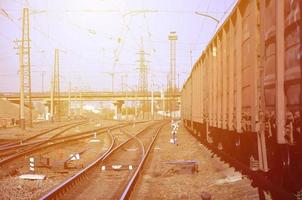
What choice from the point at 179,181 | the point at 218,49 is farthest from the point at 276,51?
the point at 218,49

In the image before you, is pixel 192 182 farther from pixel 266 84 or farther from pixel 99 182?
pixel 266 84

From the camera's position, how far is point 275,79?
7516mm

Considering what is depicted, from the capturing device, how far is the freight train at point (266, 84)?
22.6ft

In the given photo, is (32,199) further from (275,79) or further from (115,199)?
(275,79)

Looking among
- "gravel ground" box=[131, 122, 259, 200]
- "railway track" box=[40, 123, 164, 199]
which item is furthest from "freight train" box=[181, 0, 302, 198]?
"railway track" box=[40, 123, 164, 199]

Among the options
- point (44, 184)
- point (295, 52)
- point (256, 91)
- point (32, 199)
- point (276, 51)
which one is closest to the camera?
point (295, 52)

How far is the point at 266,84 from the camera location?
27.5 ft

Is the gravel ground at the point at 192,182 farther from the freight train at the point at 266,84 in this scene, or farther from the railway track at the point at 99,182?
the freight train at the point at 266,84

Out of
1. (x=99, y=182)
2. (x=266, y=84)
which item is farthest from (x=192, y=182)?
(x=266, y=84)

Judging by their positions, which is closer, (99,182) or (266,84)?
(266,84)

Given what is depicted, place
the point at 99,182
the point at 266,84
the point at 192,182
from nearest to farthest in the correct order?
1. the point at 266,84
2. the point at 192,182
3. the point at 99,182

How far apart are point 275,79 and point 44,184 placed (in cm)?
662

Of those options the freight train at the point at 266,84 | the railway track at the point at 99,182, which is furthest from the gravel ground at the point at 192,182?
the freight train at the point at 266,84

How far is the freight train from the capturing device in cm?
689
